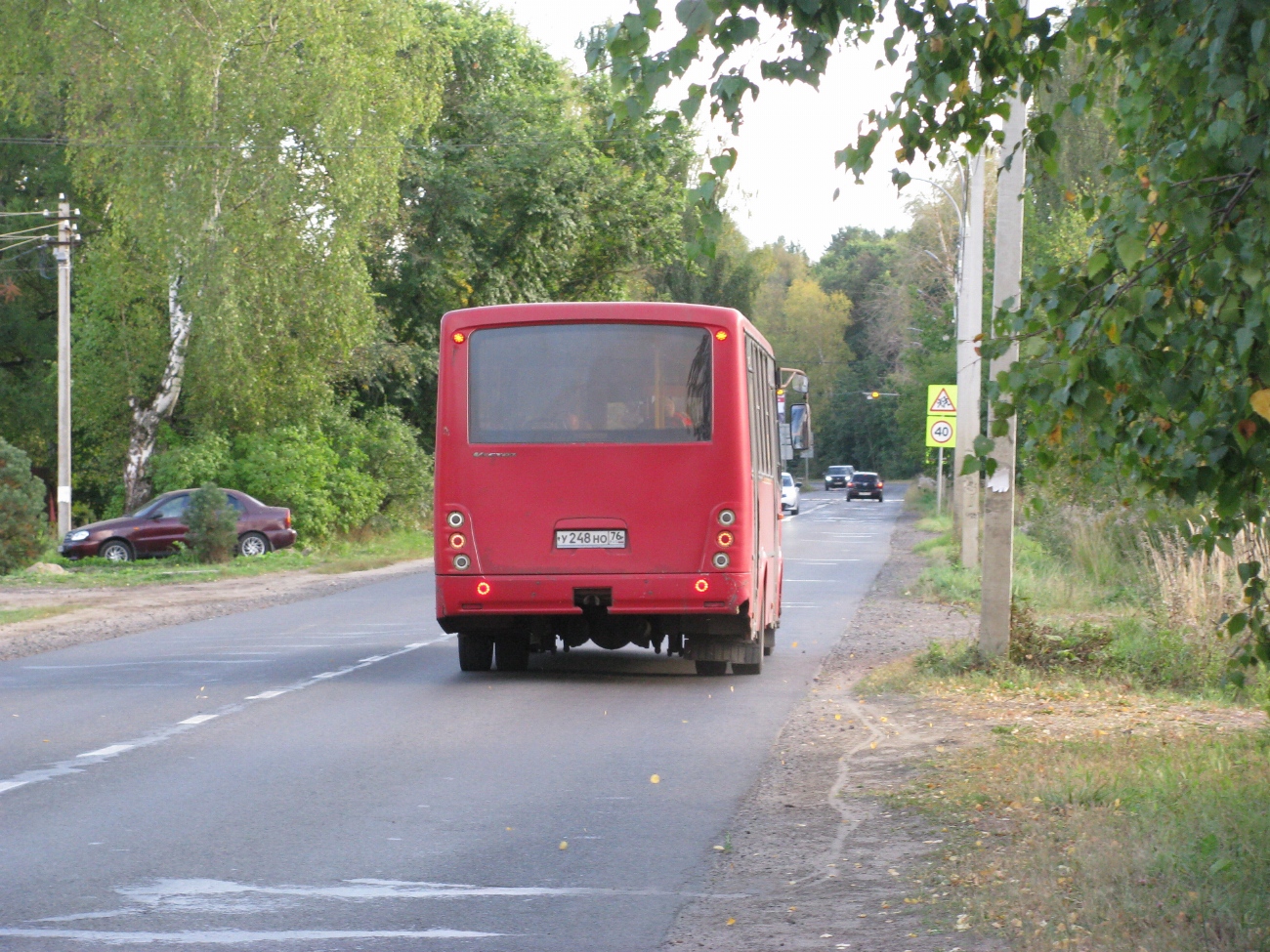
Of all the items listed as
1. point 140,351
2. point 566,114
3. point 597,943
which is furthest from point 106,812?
point 566,114

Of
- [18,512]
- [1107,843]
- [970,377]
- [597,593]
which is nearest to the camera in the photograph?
[1107,843]

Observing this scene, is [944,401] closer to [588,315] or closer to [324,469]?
[324,469]

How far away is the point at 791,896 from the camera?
6316 millimetres

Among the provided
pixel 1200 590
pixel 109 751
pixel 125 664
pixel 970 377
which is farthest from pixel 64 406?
pixel 1200 590

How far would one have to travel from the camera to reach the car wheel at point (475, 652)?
14.0 meters

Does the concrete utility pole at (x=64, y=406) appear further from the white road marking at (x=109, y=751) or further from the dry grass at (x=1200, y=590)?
the dry grass at (x=1200, y=590)

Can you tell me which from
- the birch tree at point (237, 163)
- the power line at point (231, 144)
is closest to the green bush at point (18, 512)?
the birch tree at point (237, 163)

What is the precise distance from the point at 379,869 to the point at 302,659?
8.71 metres

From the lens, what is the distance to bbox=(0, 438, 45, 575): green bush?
2655 cm

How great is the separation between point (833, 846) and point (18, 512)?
2248cm

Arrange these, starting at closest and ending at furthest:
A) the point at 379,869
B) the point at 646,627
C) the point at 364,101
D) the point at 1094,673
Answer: the point at 379,869, the point at 1094,673, the point at 646,627, the point at 364,101

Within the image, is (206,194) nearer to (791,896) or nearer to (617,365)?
(617,365)

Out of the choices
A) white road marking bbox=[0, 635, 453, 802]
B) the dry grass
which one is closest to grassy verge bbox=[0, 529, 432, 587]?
white road marking bbox=[0, 635, 453, 802]

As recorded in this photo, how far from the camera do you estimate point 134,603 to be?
22.2 metres
